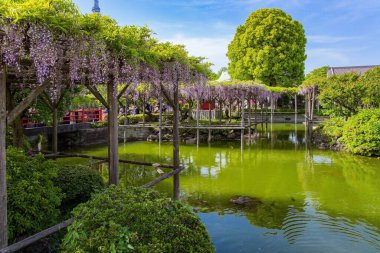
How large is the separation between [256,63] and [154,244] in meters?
36.5

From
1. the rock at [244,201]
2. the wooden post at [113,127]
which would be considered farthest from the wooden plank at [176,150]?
the wooden post at [113,127]

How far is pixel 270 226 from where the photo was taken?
24.4 feet

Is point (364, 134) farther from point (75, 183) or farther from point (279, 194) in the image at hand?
point (75, 183)

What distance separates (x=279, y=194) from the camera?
9820mm

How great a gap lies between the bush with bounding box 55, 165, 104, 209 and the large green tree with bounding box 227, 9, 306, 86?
3214 cm

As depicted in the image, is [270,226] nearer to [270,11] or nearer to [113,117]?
[113,117]

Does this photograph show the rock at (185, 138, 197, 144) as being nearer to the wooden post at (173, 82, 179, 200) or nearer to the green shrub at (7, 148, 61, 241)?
the wooden post at (173, 82, 179, 200)

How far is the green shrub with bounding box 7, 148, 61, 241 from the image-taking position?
4.66m

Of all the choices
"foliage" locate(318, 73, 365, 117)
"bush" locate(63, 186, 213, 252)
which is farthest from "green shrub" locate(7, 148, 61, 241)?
"foliage" locate(318, 73, 365, 117)

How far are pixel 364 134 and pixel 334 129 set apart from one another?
10.2 ft

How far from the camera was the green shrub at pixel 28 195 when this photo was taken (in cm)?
466

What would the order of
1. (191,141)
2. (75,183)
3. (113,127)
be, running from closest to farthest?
(113,127), (75,183), (191,141)

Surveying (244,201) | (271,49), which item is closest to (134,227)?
(244,201)

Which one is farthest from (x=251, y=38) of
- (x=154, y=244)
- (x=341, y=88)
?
(x=154, y=244)
